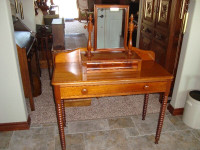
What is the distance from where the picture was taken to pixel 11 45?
6.57ft

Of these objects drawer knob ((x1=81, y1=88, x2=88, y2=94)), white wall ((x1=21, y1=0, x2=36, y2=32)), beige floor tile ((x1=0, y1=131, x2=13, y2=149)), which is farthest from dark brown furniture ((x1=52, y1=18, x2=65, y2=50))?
drawer knob ((x1=81, y1=88, x2=88, y2=94))

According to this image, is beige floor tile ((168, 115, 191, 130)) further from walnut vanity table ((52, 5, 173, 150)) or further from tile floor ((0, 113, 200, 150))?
walnut vanity table ((52, 5, 173, 150))

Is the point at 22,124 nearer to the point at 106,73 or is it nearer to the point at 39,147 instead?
the point at 39,147

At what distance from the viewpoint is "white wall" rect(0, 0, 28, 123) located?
6.33 ft

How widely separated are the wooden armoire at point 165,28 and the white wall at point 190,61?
0.13 meters

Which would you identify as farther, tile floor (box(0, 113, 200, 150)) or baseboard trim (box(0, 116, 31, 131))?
baseboard trim (box(0, 116, 31, 131))

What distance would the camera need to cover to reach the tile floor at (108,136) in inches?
84.9

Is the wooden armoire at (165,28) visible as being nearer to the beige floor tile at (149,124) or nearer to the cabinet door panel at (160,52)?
the cabinet door panel at (160,52)

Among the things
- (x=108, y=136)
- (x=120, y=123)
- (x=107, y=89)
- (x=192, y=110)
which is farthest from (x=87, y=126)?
(x=192, y=110)

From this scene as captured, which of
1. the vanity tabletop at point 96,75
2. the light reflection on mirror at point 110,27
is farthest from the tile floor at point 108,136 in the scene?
the light reflection on mirror at point 110,27

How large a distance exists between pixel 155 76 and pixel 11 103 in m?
1.63

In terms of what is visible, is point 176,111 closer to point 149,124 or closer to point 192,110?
A: point 192,110

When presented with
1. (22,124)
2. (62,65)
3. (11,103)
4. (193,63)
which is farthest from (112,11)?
(22,124)

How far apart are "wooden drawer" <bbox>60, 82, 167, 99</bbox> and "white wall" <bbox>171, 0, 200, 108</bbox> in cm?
77
